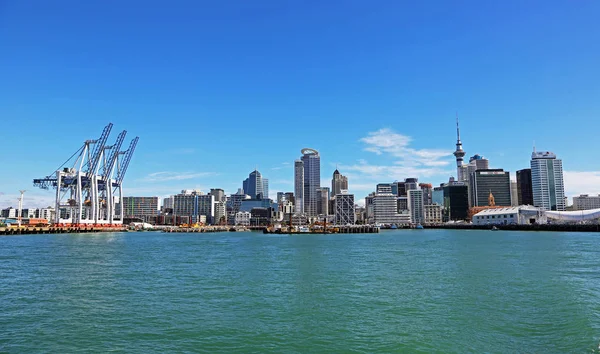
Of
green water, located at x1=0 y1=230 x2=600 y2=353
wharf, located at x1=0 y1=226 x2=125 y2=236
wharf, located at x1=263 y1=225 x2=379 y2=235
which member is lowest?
wharf, located at x1=263 y1=225 x2=379 y2=235

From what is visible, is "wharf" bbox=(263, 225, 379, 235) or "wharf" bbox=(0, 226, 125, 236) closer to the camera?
"wharf" bbox=(0, 226, 125, 236)

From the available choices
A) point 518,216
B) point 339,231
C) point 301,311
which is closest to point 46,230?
point 339,231

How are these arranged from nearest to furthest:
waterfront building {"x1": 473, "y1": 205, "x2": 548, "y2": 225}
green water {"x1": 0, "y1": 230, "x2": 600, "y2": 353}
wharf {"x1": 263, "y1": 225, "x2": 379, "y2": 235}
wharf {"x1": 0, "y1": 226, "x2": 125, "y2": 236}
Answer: green water {"x1": 0, "y1": 230, "x2": 600, "y2": 353}
wharf {"x1": 0, "y1": 226, "x2": 125, "y2": 236}
wharf {"x1": 263, "y1": 225, "x2": 379, "y2": 235}
waterfront building {"x1": 473, "y1": 205, "x2": 548, "y2": 225}

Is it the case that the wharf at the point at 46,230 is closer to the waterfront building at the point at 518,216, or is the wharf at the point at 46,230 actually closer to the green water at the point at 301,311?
the green water at the point at 301,311

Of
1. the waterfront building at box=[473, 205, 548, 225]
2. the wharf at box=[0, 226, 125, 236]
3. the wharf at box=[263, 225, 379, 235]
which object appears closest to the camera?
the wharf at box=[0, 226, 125, 236]

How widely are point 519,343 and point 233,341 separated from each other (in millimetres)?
9674

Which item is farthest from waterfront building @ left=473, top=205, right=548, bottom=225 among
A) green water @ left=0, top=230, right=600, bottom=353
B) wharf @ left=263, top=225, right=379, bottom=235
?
green water @ left=0, top=230, right=600, bottom=353

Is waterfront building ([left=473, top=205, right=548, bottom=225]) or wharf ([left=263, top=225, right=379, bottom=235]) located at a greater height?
waterfront building ([left=473, top=205, right=548, bottom=225])

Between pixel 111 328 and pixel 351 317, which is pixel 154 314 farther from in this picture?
pixel 351 317

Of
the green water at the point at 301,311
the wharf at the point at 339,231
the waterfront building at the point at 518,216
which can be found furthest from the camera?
the waterfront building at the point at 518,216

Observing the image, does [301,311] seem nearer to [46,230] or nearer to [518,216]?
[46,230]

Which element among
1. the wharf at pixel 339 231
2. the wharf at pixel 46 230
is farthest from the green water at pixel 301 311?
the wharf at pixel 339 231

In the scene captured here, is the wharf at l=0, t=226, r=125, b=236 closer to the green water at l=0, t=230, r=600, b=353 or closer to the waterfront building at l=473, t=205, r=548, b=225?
the green water at l=0, t=230, r=600, b=353

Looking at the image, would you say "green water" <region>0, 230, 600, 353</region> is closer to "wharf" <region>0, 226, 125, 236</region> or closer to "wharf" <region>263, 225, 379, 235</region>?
"wharf" <region>0, 226, 125, 236</region>
